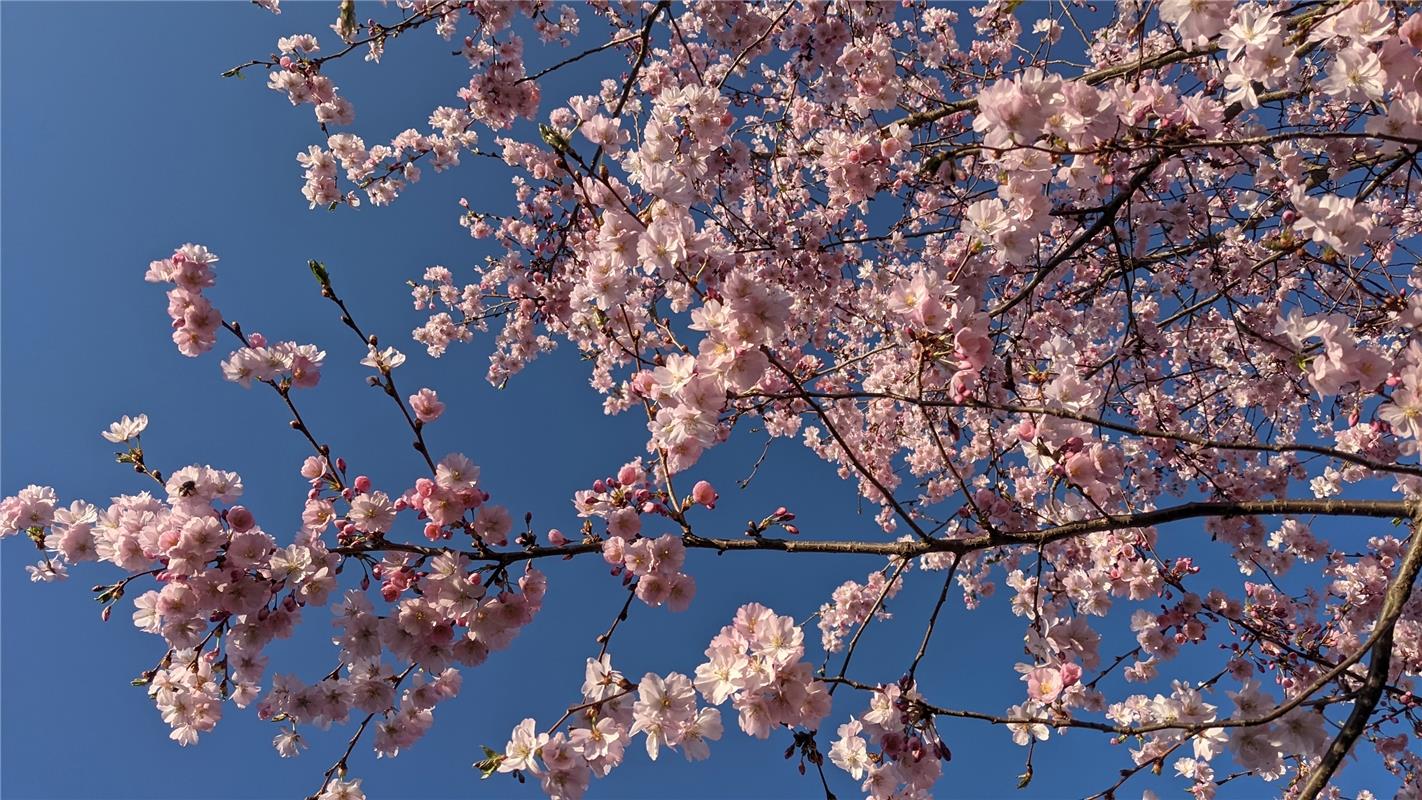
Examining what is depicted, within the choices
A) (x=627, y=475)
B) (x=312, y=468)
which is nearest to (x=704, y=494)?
(x=627, y=475)

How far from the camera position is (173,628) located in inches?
98.9

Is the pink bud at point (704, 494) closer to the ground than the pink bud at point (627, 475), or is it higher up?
closer to the ground

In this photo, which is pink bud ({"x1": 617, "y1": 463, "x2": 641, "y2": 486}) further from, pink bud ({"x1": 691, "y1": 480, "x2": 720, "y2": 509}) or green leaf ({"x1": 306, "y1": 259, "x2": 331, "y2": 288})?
green leaf ({"x1": 306, "y1": 259, "x2": 331, "y2": 288})

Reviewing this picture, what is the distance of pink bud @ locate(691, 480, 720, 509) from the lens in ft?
8.68

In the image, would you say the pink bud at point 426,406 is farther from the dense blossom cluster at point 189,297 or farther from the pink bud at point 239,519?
the dense blossom cluster at point 189,297

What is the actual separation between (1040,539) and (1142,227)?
3.38m

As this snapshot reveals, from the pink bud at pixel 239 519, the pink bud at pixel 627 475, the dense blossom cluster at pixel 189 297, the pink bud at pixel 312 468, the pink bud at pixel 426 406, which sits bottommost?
the pink bud at pixel 239 519

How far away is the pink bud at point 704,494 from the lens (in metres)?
2.64

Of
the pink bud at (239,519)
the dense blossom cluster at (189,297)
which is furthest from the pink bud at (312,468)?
the dense blossom cluster at (189,297)

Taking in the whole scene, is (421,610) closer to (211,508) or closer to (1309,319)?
(211,508)

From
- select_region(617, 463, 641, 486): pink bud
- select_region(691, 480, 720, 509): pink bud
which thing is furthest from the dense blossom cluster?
select_region(691, 480, 720, 509): pink bud

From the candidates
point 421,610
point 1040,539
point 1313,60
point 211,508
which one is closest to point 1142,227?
point 1313,60

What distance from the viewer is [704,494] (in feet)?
8.71

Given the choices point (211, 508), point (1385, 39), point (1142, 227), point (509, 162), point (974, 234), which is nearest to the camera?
point (1385, 39)
